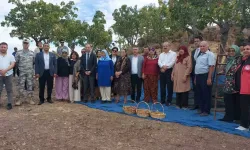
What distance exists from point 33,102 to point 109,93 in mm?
1887

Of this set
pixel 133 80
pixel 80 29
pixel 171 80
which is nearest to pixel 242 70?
pixel 171 80

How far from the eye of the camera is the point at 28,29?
22828 millimetres

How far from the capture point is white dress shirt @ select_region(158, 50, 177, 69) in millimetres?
6840

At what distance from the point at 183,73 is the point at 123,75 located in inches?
61.2

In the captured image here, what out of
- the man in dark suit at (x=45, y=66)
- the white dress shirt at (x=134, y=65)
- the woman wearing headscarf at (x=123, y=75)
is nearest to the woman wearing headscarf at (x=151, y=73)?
the white dress shirt at (x=134, y=65)

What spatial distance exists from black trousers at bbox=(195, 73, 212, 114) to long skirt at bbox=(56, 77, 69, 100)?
11.3ft

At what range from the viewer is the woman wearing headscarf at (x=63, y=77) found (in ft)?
24.3

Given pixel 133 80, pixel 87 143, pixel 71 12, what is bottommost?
pixel 87 143

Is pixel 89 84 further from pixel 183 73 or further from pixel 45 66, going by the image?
pixel 183 73

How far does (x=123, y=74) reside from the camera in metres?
7.28

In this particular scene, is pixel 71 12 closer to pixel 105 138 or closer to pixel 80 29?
pixel 80 29

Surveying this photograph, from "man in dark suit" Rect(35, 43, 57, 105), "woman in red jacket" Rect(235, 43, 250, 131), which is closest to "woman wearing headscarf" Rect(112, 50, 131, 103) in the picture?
"man in dark suit" Rect(35, 43, 57, 105)

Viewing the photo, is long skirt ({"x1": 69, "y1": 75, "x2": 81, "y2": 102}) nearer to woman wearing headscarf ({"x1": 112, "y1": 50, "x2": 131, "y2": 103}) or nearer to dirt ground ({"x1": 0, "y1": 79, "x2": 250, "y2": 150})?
woman wearing headscarf ({"x1": 112, "y1": 50, "x2": 131, "y2": 103})

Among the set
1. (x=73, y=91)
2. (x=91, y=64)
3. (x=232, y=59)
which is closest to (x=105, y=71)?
(x=91, y=64)
